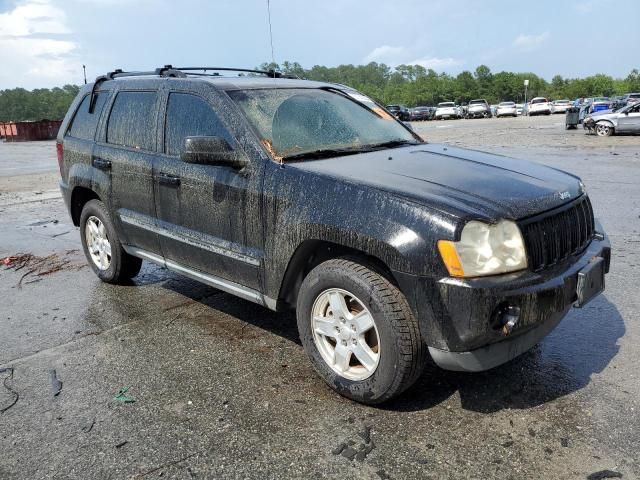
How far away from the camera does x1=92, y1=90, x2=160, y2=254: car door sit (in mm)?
4492

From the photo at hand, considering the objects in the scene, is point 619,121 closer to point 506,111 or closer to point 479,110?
point 506,111

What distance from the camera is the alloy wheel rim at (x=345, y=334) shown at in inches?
122

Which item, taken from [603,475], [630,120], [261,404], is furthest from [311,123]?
[630,120]

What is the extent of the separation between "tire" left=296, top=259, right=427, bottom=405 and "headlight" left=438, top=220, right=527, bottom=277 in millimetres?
365

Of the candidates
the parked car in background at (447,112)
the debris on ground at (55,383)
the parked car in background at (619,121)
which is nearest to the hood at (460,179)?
the debris on ground at (55,383)

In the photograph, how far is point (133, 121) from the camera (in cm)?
473

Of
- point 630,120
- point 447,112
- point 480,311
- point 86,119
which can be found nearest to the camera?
point 480,311

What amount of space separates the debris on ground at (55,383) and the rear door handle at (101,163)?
73.6 inches

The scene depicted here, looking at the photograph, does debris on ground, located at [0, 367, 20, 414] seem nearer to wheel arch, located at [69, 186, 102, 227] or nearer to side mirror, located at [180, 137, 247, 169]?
side mirror, located at [180, 137, 247, 169]

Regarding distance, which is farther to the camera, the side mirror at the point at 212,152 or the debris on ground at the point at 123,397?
the side mirror at the point at 212,152

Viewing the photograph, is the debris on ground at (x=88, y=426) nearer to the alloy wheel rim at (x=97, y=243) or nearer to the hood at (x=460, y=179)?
the hood at (x=460, y=179)

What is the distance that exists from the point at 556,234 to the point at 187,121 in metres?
2.62

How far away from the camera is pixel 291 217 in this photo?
11.0ft

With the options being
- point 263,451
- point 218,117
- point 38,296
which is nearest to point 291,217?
point 218,117
